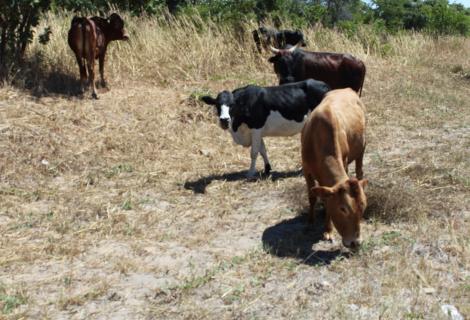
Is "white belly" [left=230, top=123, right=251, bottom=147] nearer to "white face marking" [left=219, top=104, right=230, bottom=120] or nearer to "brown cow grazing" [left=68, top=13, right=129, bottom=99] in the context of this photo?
"white face marking" [left=219, top=104, right=230, bottom=120]

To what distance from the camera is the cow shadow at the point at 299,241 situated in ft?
17.4

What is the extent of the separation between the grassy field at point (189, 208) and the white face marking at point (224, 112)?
0.86 meters

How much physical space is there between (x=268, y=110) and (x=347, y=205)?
2873 mm

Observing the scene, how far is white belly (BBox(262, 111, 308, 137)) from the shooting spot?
25.0 ft

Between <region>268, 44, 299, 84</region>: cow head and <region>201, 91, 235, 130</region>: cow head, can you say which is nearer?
<region>201, 91, 235, 130</region>: cow head

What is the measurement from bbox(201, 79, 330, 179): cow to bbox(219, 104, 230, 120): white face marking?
356 mm

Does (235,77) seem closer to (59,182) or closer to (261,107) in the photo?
(261,107)

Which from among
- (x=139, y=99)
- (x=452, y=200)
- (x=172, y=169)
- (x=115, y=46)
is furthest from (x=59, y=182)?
(x=115, y=46)

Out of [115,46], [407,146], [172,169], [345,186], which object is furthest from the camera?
[115,46]

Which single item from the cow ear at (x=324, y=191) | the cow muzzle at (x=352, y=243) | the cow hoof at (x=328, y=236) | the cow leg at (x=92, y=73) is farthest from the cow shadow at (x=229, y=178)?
the cow leg at (x=92, y=73)

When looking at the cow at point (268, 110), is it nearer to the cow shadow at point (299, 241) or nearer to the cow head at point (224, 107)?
the cow head at point (224, 107)

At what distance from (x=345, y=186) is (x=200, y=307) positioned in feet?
4.95

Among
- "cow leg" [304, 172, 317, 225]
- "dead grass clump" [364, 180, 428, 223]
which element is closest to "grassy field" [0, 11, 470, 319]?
"dead grass clump" [364, 180, 428, 223]

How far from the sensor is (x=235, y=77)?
1223cm
